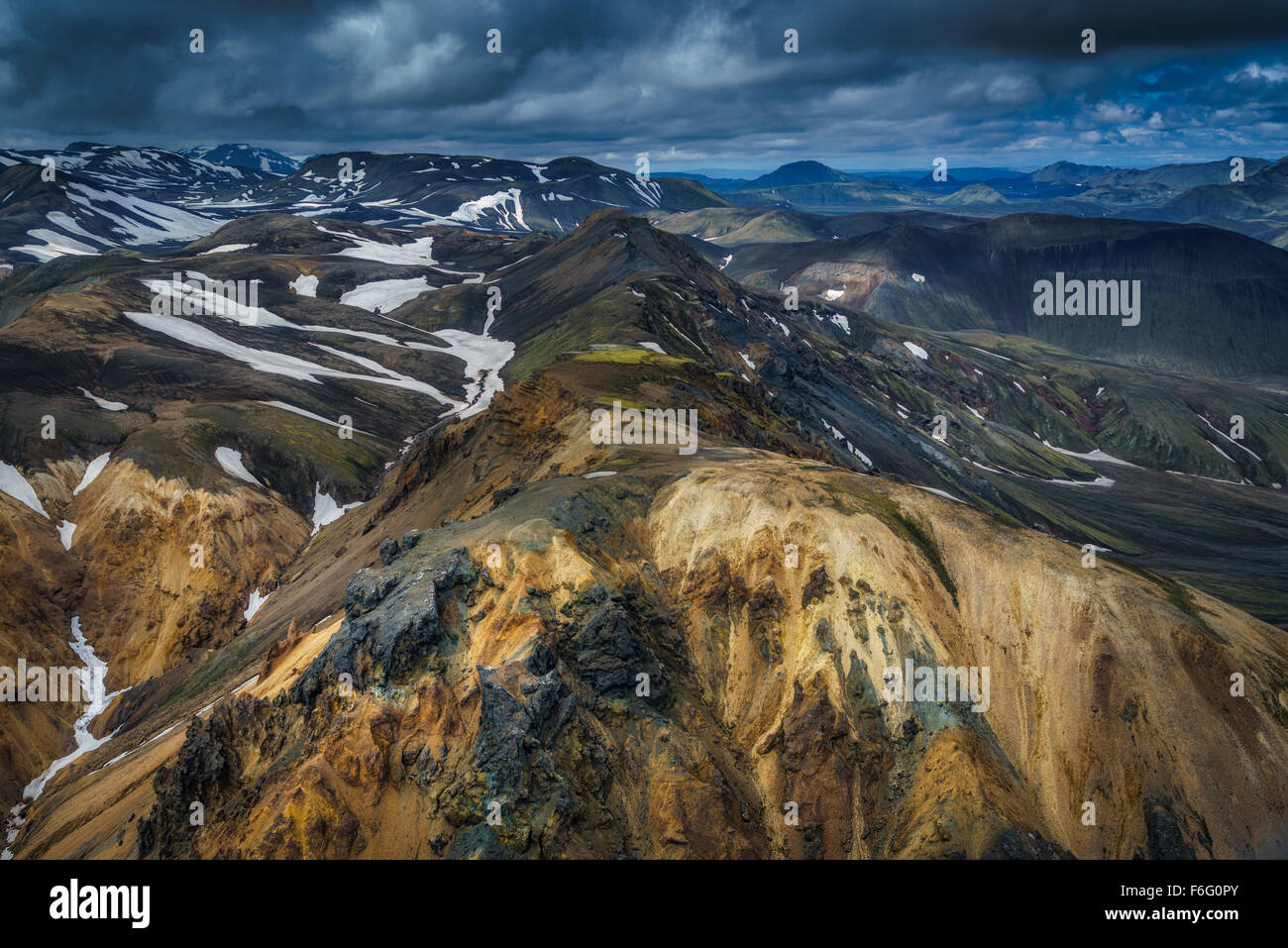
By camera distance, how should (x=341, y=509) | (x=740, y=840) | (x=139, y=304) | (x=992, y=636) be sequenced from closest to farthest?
(x=740, y=840)
(x=992, y=636)
(x=341, y=509)
(x=139, y=304)

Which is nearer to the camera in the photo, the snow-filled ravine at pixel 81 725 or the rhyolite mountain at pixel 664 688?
the rhyolite mountain at pixel 664 688

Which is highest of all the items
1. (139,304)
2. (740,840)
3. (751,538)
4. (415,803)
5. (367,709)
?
(139,304)

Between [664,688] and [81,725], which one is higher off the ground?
[664,688]

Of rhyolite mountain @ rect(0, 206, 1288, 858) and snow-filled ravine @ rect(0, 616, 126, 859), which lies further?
snow-filled ravine @ rect(0, 616, 126, 859)

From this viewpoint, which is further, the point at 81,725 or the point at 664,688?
the point at 81,725

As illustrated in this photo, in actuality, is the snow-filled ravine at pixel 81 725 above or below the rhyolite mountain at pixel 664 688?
below

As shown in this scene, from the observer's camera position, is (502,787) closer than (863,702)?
Yes

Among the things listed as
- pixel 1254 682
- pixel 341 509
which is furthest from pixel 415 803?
pixel 341 509

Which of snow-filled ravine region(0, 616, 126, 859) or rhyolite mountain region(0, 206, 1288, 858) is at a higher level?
rhyolite mountain region(0, 206, 1288, 858)
